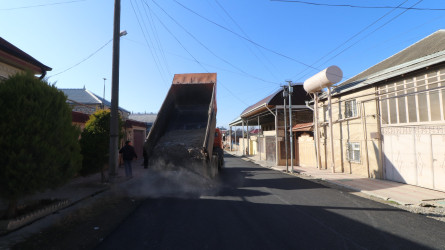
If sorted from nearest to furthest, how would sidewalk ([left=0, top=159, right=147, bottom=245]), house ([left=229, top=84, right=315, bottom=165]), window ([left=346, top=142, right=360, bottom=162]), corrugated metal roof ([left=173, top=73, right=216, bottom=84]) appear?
sidewalk ([left=0, top=159, right=147, bottom=245]), corrugated metal roof ([left=173, top=73, right=216, bottom=84]), window ([left=346, top=142, right=360, bottom=162]), house ([left=229, top=84, right=315, bottom=165])

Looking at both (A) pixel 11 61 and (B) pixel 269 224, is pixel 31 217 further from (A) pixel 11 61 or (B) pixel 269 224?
(A) pixel 11 61

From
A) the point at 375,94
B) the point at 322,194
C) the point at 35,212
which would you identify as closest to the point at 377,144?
the point at 375,94

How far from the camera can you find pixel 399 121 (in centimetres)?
945

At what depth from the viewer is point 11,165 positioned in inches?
160

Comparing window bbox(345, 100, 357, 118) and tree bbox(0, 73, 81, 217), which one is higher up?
window bbox(345, 100, 357, 118)

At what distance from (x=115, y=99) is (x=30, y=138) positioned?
15.9ft

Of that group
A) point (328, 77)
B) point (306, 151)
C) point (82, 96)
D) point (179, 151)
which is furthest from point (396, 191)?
point (82, 96)

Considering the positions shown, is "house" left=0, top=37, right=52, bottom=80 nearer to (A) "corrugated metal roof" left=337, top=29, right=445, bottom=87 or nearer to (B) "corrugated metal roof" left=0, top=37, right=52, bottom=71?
(B) "corrugated metal roof" left=0, top=37, right=52, bottom=71

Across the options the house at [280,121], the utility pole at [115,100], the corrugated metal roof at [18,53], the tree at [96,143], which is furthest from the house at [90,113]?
the house at [280,121]

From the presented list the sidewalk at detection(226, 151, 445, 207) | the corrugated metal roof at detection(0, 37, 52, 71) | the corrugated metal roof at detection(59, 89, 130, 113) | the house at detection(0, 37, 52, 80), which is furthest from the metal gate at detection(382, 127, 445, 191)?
the corrugated metal roof at detection(59, 89, 130, 113)

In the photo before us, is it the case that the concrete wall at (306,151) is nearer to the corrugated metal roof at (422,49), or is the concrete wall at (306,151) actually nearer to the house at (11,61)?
the corrugated metal roof at (422,49)

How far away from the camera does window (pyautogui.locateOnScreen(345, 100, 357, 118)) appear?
11.9 meters

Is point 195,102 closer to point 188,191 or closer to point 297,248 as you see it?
point 188,191

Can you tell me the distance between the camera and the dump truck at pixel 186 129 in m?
7.61
